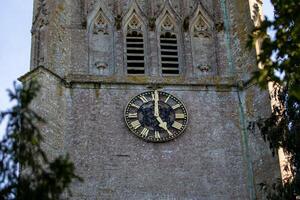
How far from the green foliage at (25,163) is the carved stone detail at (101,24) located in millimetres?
15150

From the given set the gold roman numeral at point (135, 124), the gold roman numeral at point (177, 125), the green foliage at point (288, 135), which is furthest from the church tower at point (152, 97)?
the green foliage at point (288, 135)

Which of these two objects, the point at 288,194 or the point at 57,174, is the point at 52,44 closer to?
the point at 288,194

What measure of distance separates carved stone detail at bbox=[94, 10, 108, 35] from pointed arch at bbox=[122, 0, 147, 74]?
633 mm

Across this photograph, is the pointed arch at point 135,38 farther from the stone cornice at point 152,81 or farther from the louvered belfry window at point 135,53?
the stone cornice at point 152,81

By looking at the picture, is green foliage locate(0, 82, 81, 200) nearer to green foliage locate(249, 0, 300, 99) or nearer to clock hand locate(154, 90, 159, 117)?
green foliage locate(249, 0, 300, 99)

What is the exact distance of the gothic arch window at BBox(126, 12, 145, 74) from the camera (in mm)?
27694

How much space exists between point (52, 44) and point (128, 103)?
3.33 meters

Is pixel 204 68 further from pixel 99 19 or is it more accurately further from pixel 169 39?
pixel 99 19

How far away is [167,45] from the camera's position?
93.3 ft

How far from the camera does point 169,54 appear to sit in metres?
28.2

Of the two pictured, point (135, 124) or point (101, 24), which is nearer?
point (135, 124)

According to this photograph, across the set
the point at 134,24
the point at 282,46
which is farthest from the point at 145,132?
the point at 282,46

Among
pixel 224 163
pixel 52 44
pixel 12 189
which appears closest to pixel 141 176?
pixel 224 163

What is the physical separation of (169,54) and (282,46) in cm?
1455
